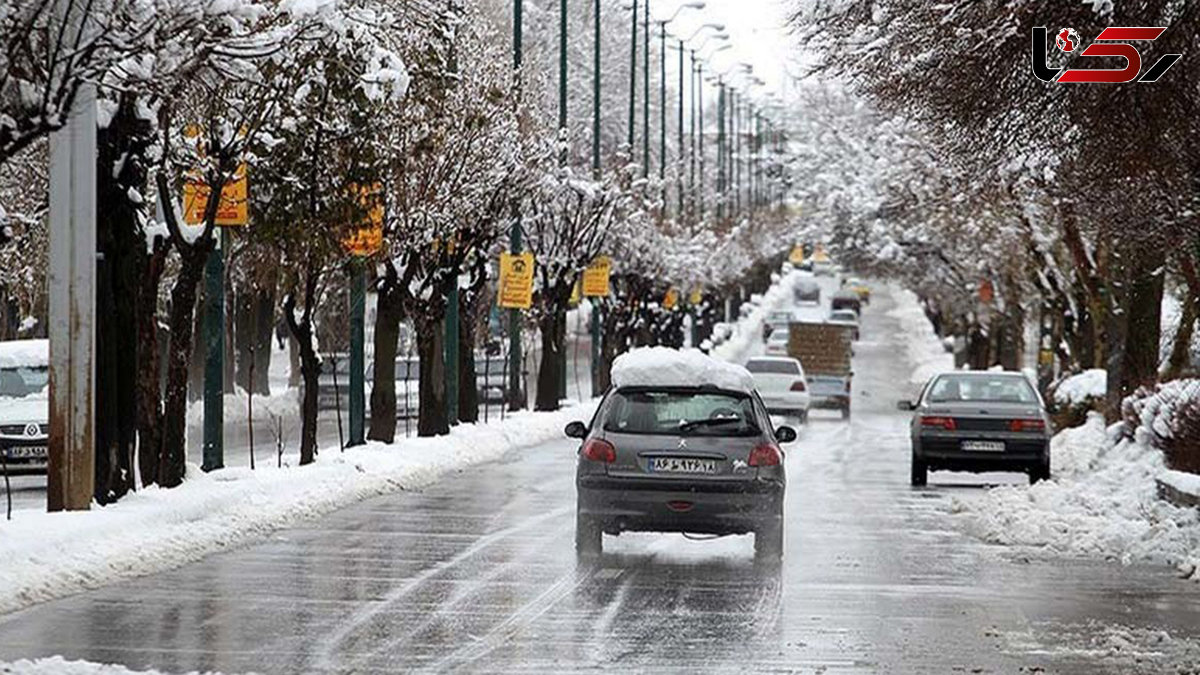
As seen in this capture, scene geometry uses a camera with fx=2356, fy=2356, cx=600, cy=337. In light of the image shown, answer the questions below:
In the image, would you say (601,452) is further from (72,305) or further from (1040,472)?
(1040,472)

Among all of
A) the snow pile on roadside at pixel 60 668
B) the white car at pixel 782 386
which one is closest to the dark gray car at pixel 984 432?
the snow pile on roadside at pixel 60 668

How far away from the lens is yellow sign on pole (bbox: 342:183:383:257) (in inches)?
1030

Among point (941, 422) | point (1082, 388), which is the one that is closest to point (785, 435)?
point (941, 422)

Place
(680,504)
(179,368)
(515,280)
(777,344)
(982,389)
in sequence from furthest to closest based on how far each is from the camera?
(777,344) → (515,280) → (982,389) → (179,368) → (680,504)

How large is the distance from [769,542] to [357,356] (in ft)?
50.4

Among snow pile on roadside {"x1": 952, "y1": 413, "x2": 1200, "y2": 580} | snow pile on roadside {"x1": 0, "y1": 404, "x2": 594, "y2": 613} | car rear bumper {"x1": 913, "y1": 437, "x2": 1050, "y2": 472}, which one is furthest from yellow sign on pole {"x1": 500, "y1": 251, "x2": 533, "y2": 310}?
car rear bumper {"x1": 913, "y1": 437, "x2": 1050, "y2": 472}

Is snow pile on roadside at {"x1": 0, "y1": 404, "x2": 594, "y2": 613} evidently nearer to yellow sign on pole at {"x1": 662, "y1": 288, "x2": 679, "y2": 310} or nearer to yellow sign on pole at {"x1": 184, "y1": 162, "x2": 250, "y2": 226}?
yellow sign on pole at {"x1": 184, "y1": 162, "x2": 250, "y2": 226}

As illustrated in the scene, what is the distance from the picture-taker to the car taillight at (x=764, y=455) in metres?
18.7

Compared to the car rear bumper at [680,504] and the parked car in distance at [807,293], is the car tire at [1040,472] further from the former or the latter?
the parked car in distance at [807,293]

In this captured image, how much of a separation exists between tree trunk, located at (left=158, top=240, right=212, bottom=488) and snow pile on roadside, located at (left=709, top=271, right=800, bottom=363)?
49.8 meters

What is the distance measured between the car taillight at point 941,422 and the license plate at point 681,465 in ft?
38.8

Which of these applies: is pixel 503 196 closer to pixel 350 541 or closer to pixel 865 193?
pixel 350 541

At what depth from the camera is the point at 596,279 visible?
5612 centimetres

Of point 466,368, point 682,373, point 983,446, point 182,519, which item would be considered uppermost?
point 682,373
